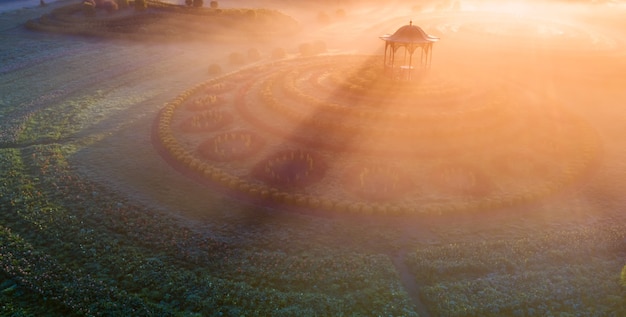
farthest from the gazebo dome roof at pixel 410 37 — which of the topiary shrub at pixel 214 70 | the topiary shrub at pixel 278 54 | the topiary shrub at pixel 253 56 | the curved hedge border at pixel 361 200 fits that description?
the topiary shrub at pixel 253 56

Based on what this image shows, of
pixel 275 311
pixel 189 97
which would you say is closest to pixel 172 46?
pixel 189 97

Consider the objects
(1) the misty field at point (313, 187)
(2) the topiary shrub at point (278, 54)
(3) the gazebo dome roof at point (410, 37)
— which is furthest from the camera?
(2) the topiary shrub at point (278, 54)

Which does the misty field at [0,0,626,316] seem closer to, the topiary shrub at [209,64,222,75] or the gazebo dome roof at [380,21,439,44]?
the topiary shrub at [209,64,222,75]

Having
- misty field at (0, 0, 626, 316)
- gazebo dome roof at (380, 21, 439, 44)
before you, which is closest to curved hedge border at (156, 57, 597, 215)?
misty field at (0, 0, 626, 316)

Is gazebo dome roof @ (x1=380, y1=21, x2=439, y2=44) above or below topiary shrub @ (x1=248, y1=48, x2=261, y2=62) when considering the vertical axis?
above

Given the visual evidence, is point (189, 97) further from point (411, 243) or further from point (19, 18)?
point (19, 18)

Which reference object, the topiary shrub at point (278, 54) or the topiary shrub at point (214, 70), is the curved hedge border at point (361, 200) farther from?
the topiary shrub at point (278, 54)

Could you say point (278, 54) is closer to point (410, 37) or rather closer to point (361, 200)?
point (410, 37)

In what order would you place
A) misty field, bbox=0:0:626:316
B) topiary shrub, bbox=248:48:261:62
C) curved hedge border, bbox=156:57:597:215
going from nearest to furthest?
misty field, bbox=0:0:626:316 → curved hedge border, bbox=156:57:597:215 → topiary shrub, bbox=248:48:261:62

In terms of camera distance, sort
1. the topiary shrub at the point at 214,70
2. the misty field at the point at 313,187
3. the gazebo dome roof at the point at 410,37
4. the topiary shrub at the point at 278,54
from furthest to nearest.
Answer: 1. the topiary shrub at the point at 278,54
2. the topiary shrub at the point at 214,70
3. the gazebo dome roof at the point at 410,37
4. the misty field at the point at 313,187

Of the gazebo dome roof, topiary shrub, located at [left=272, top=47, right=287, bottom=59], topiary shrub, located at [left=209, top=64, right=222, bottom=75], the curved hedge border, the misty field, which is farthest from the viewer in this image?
topiary shrub, located at [left=272, top=47, right=287, bottom=59]
